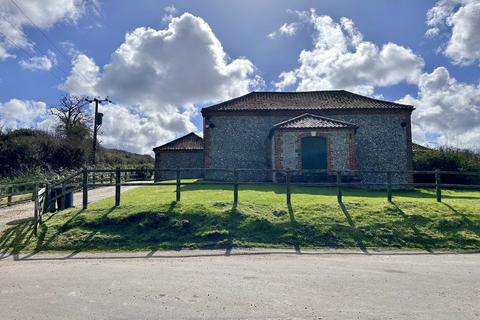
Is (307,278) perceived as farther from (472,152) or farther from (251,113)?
(472,152)

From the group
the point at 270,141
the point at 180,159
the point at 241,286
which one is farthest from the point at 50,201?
the point at 180,159

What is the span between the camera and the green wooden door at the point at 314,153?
1766 centimetres

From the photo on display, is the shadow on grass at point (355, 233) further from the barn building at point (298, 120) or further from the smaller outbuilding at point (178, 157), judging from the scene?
the smaller outbuilding at point (178, 157)

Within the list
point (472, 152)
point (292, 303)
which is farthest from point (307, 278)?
point (472, 152)

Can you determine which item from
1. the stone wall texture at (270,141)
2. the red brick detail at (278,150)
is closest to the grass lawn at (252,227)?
the red brick detail at (278,150)

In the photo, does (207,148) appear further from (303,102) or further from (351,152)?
(351,152)

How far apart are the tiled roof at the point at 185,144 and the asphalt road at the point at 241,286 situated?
2355 centimetres

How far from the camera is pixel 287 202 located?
31.8 feet

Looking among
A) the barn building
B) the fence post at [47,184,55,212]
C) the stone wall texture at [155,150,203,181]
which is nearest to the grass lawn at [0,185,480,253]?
the fence post at [47,184,55,212]

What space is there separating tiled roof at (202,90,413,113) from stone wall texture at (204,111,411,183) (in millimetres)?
462

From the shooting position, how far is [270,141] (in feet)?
67.2

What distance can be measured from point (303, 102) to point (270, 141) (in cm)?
459

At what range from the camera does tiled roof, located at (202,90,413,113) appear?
2130 centimetres

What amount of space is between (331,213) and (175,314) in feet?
19.6
